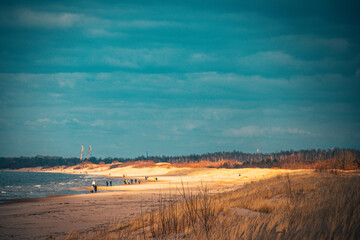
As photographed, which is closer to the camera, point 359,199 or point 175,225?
point 359,199

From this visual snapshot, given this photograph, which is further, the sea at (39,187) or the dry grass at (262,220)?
the sea at (39,187)

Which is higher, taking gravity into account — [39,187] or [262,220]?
[262,220]

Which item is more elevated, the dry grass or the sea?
the dry grass

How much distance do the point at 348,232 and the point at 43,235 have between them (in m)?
11.9

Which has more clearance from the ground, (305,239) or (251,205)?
(305,239)

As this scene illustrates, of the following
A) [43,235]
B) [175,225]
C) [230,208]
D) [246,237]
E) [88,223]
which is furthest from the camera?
[88,223]

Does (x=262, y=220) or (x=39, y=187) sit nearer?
(x=262, y=220)

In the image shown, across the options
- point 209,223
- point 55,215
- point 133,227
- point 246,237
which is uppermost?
point 246,237

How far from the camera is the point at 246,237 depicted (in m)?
4.60

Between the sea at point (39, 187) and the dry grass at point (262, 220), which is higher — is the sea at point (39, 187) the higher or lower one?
the lower one

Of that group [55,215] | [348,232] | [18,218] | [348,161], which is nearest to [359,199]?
[348,232]

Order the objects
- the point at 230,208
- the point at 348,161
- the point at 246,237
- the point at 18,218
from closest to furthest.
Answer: the point at 246,237 → the point at 230,208 → the point at 18,218 → the point at 348,161

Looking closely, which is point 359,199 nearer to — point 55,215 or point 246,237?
point 246,237

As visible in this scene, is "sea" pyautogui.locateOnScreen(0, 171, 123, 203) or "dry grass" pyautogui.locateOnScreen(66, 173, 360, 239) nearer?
"dry grass" pyautogui.locateOnScreen(66, 173, 360, 239)
